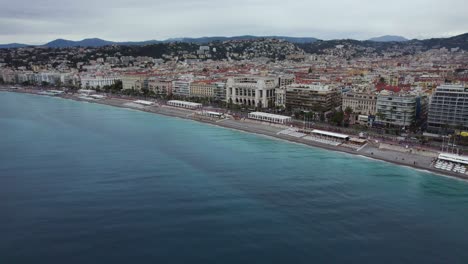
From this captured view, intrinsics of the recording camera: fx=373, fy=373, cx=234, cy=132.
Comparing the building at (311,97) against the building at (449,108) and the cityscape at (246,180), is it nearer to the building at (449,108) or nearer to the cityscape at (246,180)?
the cityscape at (246,180)

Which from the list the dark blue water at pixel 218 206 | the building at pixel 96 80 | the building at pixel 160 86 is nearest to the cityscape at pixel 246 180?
the dark blue water at pixel 218 206

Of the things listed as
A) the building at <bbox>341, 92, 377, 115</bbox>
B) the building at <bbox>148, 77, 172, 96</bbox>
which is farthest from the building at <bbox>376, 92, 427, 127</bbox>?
the building at <bbox>148, 77, 172, 96</bbox>

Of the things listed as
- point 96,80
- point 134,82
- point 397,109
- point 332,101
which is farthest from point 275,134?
point 96,80

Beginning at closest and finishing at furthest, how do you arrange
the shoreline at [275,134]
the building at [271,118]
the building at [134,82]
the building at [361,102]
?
the shoreline at [275,134] → the building at [361,102] → the building at [271,118] → the building at [134,82]

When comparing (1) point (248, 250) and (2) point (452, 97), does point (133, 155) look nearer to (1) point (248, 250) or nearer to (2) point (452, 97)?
(1) point (248, 250)

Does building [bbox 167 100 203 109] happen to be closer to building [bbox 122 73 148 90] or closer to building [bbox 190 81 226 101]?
building [bbox 190 81 226 101]

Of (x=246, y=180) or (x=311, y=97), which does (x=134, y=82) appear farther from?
(x=246, y=180)

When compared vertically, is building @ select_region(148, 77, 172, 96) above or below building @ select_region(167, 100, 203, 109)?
above
